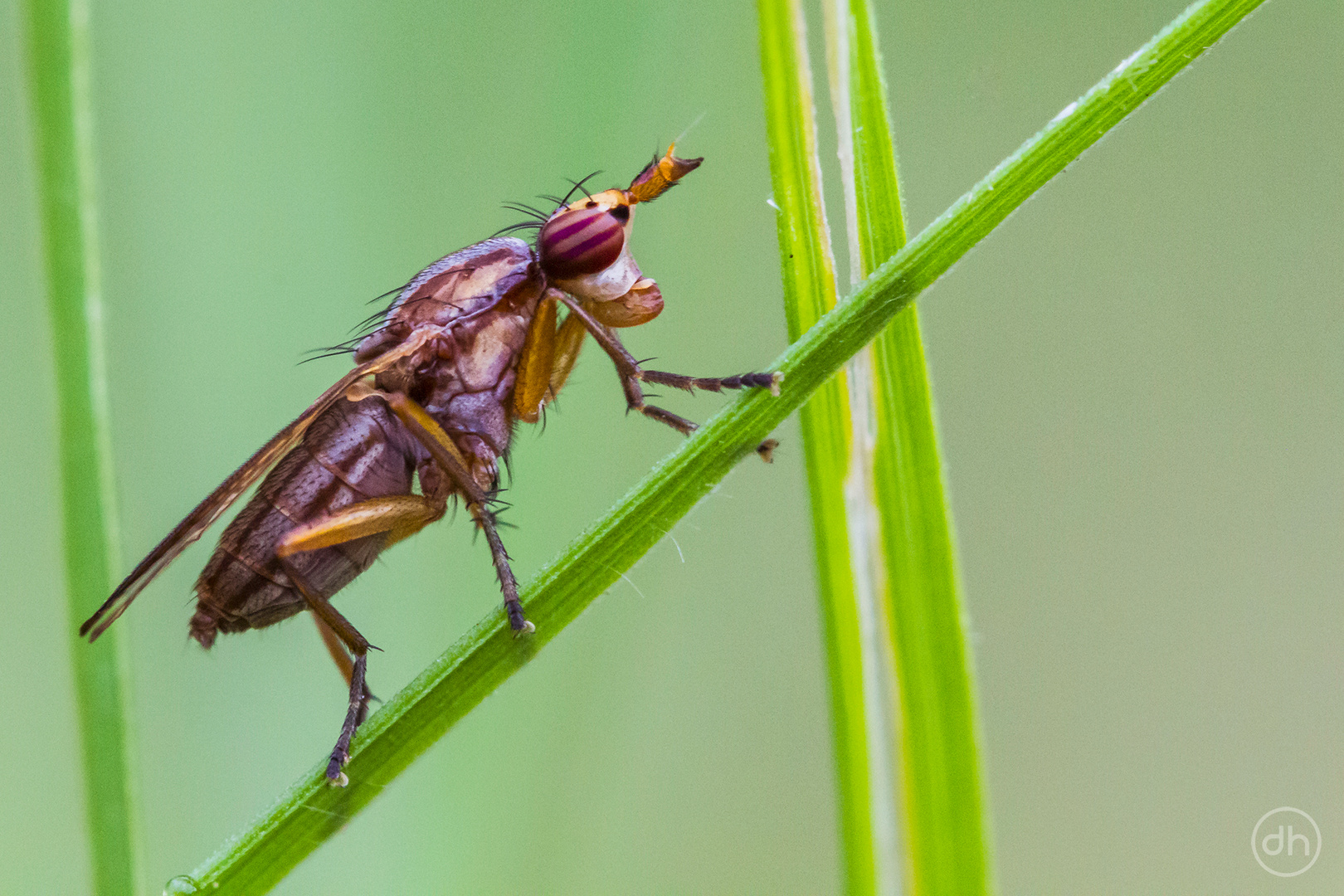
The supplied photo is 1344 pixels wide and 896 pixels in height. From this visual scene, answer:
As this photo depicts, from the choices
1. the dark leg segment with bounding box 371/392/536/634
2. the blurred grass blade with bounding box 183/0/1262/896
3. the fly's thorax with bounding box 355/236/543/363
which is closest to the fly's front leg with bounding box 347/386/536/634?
the dark leg segment with bounding box 371/392/536/634

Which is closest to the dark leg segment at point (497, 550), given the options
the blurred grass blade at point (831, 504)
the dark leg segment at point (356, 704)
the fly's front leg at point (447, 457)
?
the fly's front leg at point (447, 457)

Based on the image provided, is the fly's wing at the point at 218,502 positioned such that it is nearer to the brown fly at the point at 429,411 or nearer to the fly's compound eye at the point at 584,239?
the brown fly at the point at 429,411

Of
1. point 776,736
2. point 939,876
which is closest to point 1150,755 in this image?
point 776,736

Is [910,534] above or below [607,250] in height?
below

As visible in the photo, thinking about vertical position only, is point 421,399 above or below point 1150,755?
above

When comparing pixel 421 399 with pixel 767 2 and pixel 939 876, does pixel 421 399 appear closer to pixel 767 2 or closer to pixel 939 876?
pixel 767 2

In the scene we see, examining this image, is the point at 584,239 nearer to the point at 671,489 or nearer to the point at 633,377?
the point at 633,377

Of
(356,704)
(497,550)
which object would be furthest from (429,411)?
(356,704)
